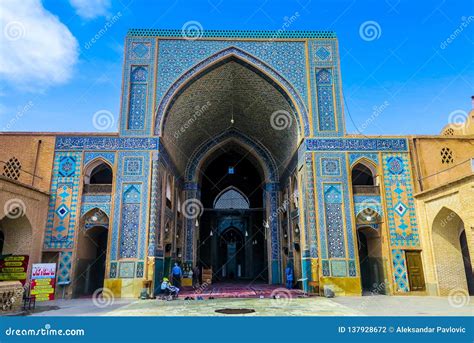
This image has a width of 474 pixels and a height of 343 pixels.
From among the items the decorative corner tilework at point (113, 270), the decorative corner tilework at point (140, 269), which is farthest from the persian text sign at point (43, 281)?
the decorative corner tilework at point (140, 269)

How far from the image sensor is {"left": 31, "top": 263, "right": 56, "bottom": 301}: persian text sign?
29.1 ft

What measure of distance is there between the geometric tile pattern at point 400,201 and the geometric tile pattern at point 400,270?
25 centimetres

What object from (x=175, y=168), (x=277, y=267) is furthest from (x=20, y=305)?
(x=277, y=267)

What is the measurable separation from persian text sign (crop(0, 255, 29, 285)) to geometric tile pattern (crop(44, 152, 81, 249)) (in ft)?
5.29

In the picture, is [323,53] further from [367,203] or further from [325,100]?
[367,203]

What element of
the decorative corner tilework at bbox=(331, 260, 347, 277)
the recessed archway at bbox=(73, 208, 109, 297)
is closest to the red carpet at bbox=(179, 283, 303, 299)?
the decorative corner tilework at bbox=(331, 260, 347, 277)

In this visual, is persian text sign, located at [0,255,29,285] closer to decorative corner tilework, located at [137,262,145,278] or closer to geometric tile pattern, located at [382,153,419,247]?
decorative corner tilework, located at [137,262,145,278]

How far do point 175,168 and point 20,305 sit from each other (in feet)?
24.2

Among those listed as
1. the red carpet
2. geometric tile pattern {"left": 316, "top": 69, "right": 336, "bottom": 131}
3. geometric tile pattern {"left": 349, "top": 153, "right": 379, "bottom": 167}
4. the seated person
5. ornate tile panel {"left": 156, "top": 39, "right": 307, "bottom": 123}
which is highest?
ornate tile panel {"left": 156, "top": 39, "right": 307, "bottom": 123}

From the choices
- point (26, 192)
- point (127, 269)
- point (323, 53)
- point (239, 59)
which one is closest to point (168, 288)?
point (127, 269)

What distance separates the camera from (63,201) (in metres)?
10.7

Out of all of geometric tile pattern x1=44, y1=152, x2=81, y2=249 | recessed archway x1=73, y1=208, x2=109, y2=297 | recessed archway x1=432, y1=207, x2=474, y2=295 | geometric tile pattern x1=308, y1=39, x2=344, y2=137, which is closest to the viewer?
recessed archway x1=432, y1=207, x2=474, y2=295

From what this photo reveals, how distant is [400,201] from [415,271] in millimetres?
2023

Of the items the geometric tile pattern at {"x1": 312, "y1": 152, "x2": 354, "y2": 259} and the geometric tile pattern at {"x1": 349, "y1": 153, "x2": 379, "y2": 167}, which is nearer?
the geometric tile pattern at {"x1": 312, "y1": 152, "x2": 354, "y2": 259}
